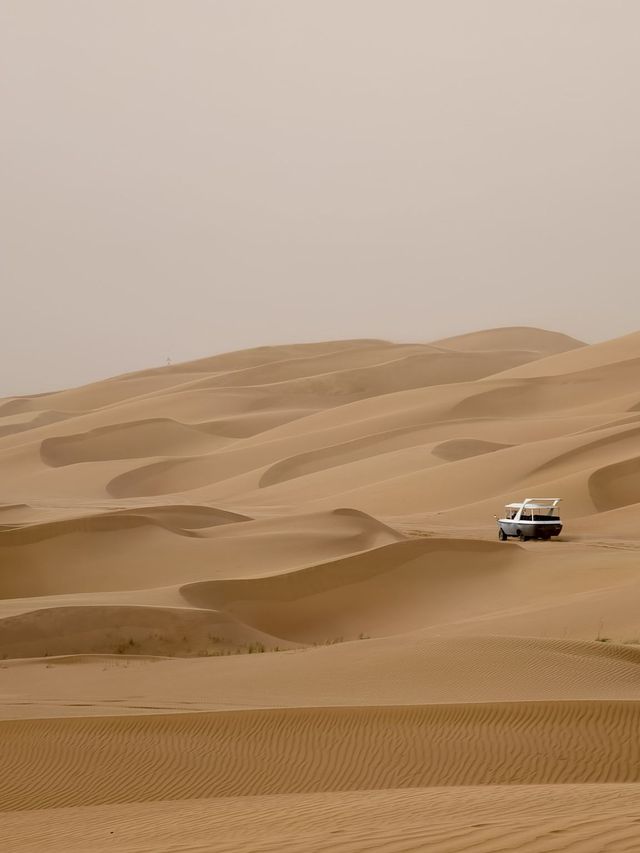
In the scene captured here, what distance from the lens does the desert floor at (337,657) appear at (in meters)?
6.65

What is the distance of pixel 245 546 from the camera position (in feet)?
71.2

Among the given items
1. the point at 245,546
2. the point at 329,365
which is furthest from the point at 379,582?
the point at 329,365

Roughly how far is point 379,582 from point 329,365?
6353 centimetres

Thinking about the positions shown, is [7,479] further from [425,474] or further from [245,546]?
[245,546]

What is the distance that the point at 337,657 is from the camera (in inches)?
488

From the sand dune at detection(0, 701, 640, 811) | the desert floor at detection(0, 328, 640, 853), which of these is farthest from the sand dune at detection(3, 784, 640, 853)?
the sand dune at detection(0, 701, 640, 811)

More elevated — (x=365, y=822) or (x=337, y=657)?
(x=365, y=822)

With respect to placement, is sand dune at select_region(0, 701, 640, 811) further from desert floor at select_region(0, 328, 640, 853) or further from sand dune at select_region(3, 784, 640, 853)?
sand dune at select_region(3, 784, 640, 853)

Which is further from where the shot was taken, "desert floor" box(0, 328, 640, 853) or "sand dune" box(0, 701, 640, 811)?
"sand dune" box(0, 701, 640, 811)

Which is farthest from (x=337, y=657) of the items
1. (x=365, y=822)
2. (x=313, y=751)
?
(x=365, y=822)

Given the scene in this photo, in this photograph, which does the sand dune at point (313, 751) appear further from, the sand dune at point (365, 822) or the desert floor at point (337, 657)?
the sand dune at point (365, 822)

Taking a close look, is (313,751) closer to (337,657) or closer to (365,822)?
(365,822)

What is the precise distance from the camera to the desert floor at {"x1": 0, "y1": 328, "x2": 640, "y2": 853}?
665cm

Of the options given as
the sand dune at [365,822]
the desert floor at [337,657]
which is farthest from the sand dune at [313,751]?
the sand dune at [365,822]
